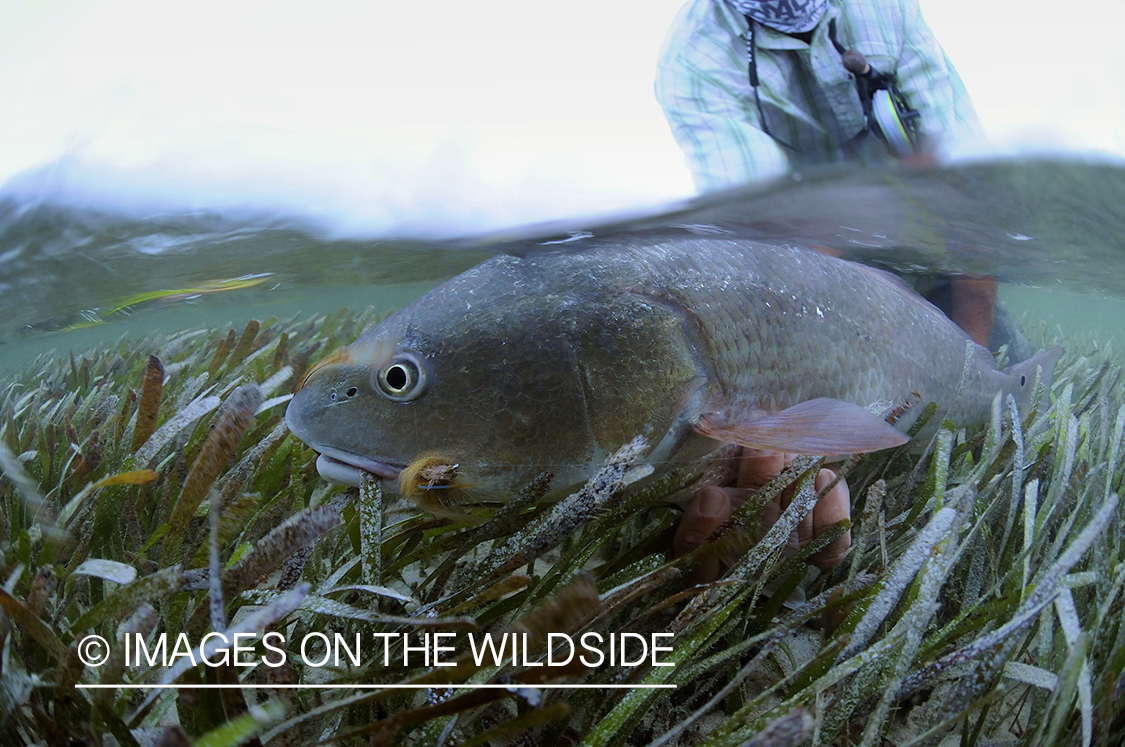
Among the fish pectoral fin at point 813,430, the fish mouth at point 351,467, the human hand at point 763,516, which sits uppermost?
the fish mouth at point 351,467

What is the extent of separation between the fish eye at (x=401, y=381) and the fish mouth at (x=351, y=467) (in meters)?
0.16

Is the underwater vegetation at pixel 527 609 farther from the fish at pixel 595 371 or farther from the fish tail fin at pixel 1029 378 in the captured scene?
the fish tail fin at pixel 1029 378

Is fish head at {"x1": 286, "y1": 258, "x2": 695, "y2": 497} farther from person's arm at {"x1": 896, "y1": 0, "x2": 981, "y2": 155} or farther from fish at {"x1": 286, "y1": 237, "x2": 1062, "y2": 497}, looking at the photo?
person's arm at {"x1": 896, "y1": 0, "x2": 981, "y2": 155}

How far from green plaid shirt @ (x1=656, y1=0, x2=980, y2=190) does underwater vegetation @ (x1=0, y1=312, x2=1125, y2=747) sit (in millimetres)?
1131

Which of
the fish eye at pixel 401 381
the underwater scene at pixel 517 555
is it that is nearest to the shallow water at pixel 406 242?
the underwater scene at pixel 517 555

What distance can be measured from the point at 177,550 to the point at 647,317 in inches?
53.6

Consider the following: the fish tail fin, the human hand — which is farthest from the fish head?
the fish tail fin

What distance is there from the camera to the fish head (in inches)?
57.7

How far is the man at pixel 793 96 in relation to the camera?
6.32 feet

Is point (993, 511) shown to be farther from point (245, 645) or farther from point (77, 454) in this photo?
point (77, 454)

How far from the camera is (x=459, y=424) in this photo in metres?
1.50

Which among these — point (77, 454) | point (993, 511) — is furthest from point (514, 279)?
point (993, 511)

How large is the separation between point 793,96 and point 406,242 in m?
1.79

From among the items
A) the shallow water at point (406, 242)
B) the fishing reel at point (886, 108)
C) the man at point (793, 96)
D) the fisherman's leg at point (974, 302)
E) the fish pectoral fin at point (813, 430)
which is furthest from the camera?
the fisherman's leg at point (974, 302)
